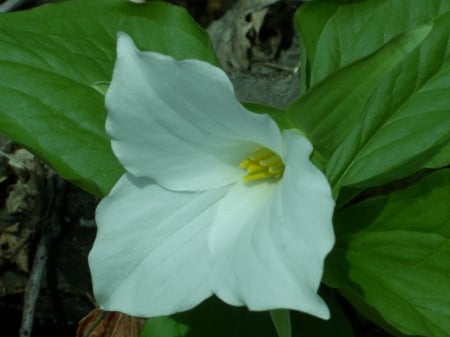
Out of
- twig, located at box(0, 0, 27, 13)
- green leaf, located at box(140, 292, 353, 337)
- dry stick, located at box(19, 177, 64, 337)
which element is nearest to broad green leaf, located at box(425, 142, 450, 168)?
green leaf, located at box(140, 292, 353, 337)

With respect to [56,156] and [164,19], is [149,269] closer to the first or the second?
[56,156]

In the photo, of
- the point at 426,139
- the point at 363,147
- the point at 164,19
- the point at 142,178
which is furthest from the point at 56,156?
the point at 426,139

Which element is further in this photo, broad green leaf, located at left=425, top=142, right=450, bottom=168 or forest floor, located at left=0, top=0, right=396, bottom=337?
forest floor, located at left=0, top=0, right=396, bottom=337

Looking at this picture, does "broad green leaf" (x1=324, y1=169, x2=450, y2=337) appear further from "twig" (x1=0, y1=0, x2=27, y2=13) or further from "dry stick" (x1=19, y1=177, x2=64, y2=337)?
"twig" (x1=0, y1=0, x2=27, y2=13)

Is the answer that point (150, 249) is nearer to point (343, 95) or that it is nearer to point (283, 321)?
point (283, 321)

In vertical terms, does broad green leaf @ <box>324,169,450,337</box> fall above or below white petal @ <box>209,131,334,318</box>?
below

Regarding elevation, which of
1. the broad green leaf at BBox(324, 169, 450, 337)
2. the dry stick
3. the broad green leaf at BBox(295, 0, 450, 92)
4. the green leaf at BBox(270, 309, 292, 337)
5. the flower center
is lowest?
the dry stick

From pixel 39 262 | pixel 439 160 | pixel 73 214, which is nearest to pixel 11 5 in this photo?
pixel 73 214
